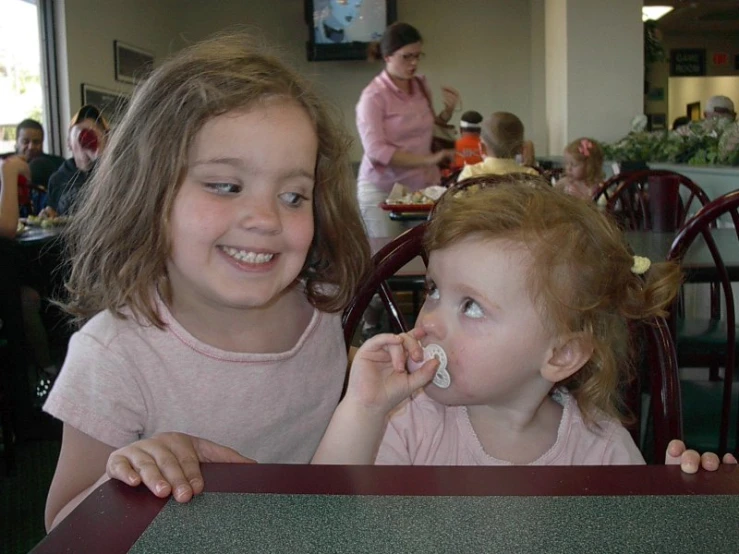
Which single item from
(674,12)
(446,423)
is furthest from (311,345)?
(674,12)

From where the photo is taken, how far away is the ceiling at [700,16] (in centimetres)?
988

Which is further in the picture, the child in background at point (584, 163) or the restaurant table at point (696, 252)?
the child in background at point (584, 163)

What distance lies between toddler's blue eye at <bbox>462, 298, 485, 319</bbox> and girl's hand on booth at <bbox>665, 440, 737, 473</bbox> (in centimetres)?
26

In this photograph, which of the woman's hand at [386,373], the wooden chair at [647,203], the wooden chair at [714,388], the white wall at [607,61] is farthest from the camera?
the white wall at [607,61]

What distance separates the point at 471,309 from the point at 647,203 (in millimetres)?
2173

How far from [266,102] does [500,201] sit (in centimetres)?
32

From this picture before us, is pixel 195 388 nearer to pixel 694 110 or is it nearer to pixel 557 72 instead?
pixel 557 72

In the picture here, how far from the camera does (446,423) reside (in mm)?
1077

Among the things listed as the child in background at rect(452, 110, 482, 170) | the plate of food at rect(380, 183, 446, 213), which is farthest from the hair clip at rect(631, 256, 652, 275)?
the child in background at rect(452, 110, 482, 170)

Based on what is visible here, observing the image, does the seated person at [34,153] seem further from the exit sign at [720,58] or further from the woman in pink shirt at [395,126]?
the exit sign at [720,58]

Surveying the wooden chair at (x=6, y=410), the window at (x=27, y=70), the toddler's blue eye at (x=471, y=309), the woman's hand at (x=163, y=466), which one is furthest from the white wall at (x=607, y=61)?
the woman's hand at (x=163, y=466)

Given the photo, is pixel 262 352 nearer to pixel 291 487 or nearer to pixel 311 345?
pixel 311 345

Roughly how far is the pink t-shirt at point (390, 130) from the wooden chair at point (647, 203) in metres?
1.00

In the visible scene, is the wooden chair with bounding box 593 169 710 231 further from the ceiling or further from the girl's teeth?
the ceiling
